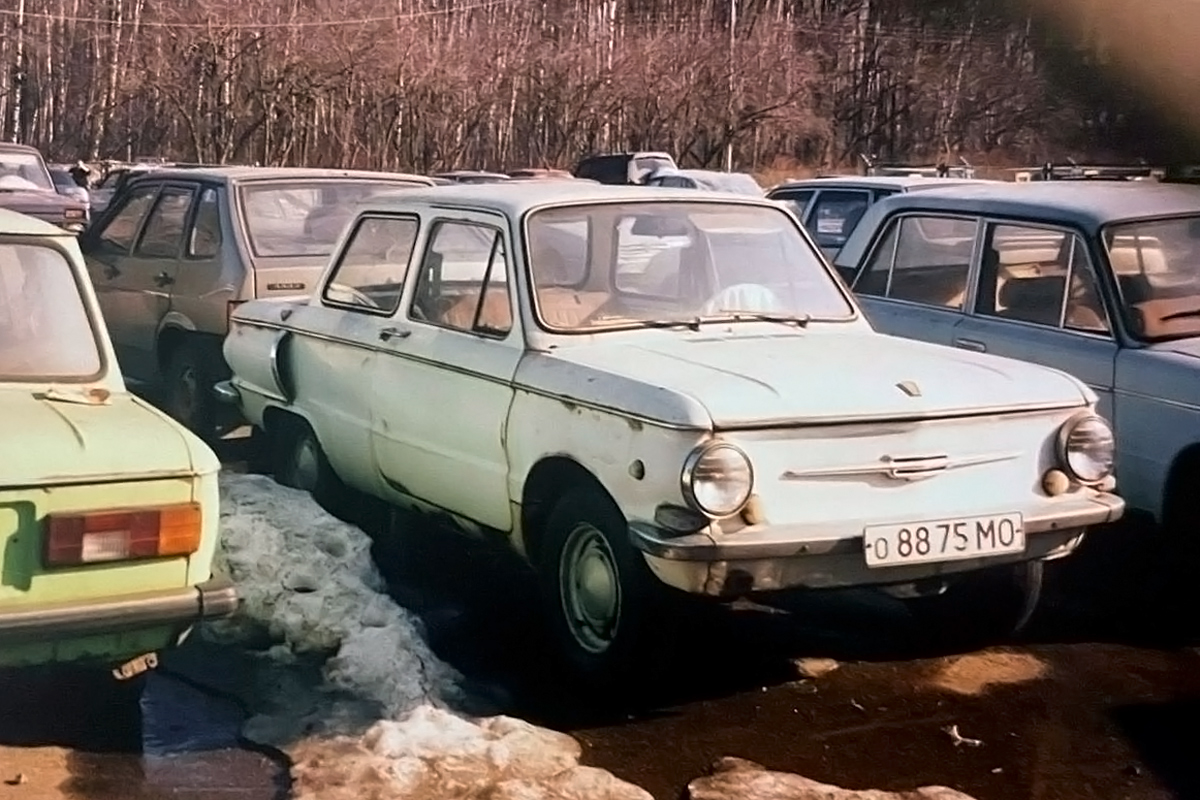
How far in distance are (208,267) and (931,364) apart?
4538mm

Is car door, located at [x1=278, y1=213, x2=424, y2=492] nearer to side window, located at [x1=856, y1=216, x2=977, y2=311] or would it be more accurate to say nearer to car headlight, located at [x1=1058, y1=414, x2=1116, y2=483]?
car headlight, located at [x1=1058, y1=414, x2=1116, y2=483]

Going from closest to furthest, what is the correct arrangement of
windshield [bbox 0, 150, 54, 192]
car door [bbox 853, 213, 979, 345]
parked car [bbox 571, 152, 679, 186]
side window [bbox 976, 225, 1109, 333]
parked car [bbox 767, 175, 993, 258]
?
1. side window [bbox 976, 225, 1109, 333]
2. car door [bbox 853, 213, 979, 345]
3. parked car [bbox 767, 175, 993, 258]
4. windshield [bbox 0, 150, 54, 192]
5. parked car [bbox 571, 152, 679, 186]

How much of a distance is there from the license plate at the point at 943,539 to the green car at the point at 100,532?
1.81 meters

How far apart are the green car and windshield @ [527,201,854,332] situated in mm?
1619

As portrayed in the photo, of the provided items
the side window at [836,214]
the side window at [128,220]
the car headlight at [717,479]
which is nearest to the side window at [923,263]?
the car headlight at [717,479]

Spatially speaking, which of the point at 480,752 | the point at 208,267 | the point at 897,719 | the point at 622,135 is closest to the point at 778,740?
the point at 897,719

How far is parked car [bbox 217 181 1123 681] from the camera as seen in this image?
173 inches

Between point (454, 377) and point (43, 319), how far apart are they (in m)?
1.47

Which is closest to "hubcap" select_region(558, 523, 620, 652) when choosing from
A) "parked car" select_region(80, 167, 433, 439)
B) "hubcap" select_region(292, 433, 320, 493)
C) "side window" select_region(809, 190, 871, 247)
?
"hubcap" select_region(292, 433, 320, 493)

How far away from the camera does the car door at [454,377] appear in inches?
206

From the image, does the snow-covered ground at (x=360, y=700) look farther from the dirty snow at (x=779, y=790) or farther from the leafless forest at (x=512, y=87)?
the leafless forest at (x=512, y=87)

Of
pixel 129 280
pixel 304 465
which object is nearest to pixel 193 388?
pixel 129 280

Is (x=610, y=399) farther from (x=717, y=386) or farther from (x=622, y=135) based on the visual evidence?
(x=622, y=135)

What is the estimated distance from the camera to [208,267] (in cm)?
820
